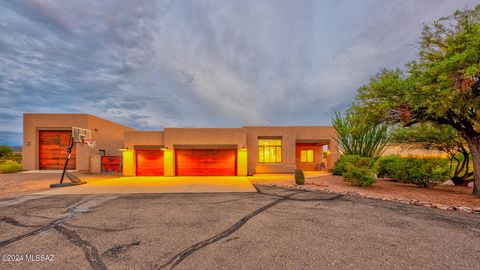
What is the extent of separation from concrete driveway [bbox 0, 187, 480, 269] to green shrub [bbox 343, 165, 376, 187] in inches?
107

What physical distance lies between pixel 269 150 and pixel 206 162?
5.51 metres

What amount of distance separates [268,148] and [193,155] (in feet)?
21.1

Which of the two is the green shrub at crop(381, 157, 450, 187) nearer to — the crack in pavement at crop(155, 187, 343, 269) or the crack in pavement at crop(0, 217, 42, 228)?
the crack in pavement at crop(155, 187, 343, 269)

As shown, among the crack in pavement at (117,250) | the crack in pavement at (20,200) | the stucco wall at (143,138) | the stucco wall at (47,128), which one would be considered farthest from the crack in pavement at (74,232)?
the stucco wall at (47,128)

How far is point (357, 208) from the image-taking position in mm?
5652

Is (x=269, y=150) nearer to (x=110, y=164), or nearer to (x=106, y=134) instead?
(x=110, y=164)

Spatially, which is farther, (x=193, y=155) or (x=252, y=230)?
(x=193, y=155)

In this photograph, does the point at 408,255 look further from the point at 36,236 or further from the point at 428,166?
the point at 428,166

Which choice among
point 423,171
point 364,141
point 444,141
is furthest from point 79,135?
point 444,141

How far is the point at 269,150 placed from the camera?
15242 millimetres

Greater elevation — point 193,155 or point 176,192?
point 193,155

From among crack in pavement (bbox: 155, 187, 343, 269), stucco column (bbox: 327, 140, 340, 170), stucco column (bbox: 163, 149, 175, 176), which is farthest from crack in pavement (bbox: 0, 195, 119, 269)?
stucco column (bbox: 327, 140, 340, 170)

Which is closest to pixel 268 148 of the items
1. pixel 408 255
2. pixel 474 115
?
pixel 474 115

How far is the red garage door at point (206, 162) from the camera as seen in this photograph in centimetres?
1428
